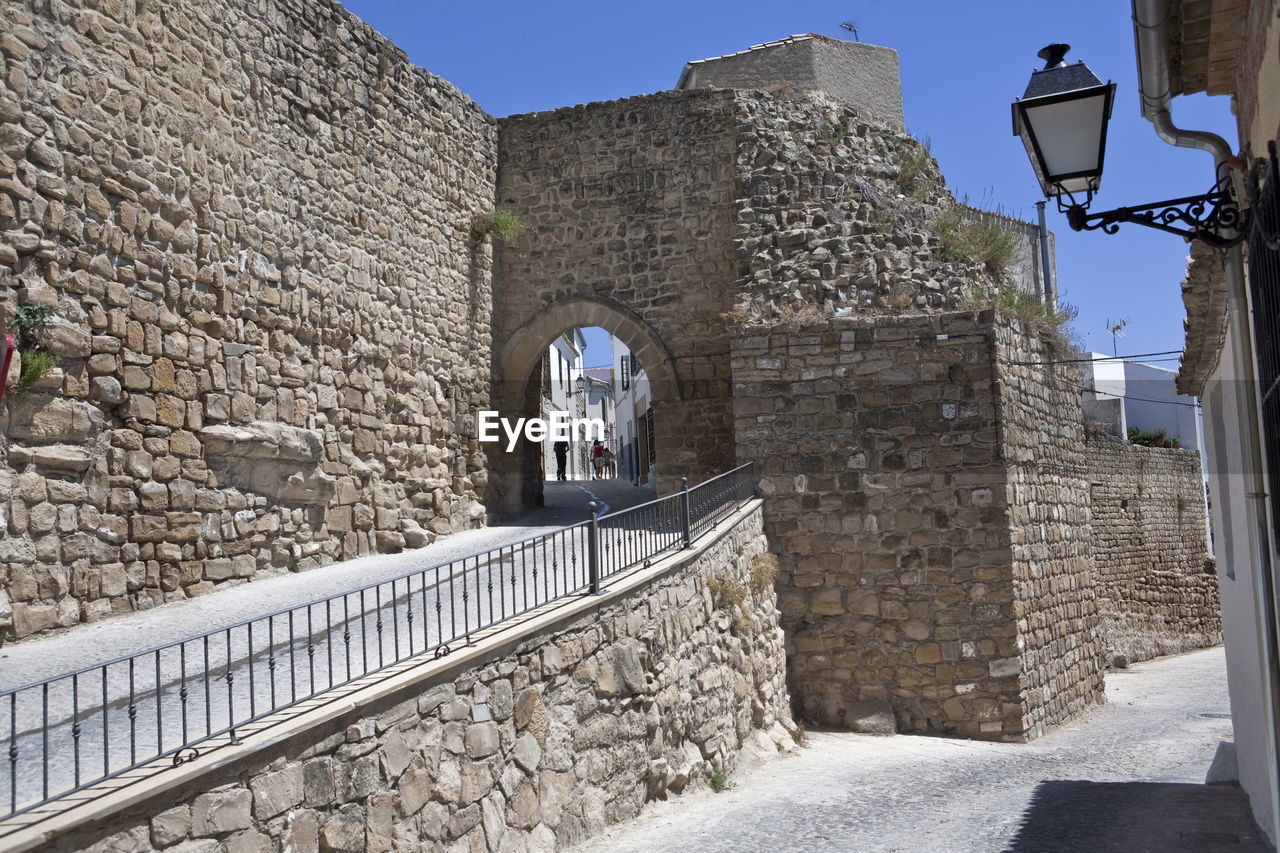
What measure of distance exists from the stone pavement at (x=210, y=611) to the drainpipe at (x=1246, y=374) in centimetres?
539

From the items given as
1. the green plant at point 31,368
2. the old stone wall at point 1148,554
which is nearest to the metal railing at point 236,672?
the green plant at point 31,368

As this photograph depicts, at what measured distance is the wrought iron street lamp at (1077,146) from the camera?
4.34 meters

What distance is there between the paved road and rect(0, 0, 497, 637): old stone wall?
430 millimetres

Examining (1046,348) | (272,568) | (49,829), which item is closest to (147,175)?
(272,568)

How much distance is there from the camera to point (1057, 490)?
40.6 ft

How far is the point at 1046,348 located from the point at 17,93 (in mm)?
10157

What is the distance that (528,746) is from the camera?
6520mm

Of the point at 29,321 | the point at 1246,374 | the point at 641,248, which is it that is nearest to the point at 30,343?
the point at 29,321

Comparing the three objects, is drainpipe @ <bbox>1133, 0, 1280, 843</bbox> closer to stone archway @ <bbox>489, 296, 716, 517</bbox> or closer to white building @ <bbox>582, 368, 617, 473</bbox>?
stone archway @ <bbox>489, 296, 716, 517</bbox>

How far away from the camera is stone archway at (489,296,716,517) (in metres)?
12.9

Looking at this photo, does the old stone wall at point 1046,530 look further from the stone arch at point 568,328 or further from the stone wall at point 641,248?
the stone arch at point 568,328

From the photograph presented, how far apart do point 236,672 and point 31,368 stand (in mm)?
2633

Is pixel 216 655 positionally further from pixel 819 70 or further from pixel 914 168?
pixel 819 70

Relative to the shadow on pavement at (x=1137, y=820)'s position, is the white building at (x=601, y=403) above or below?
above
